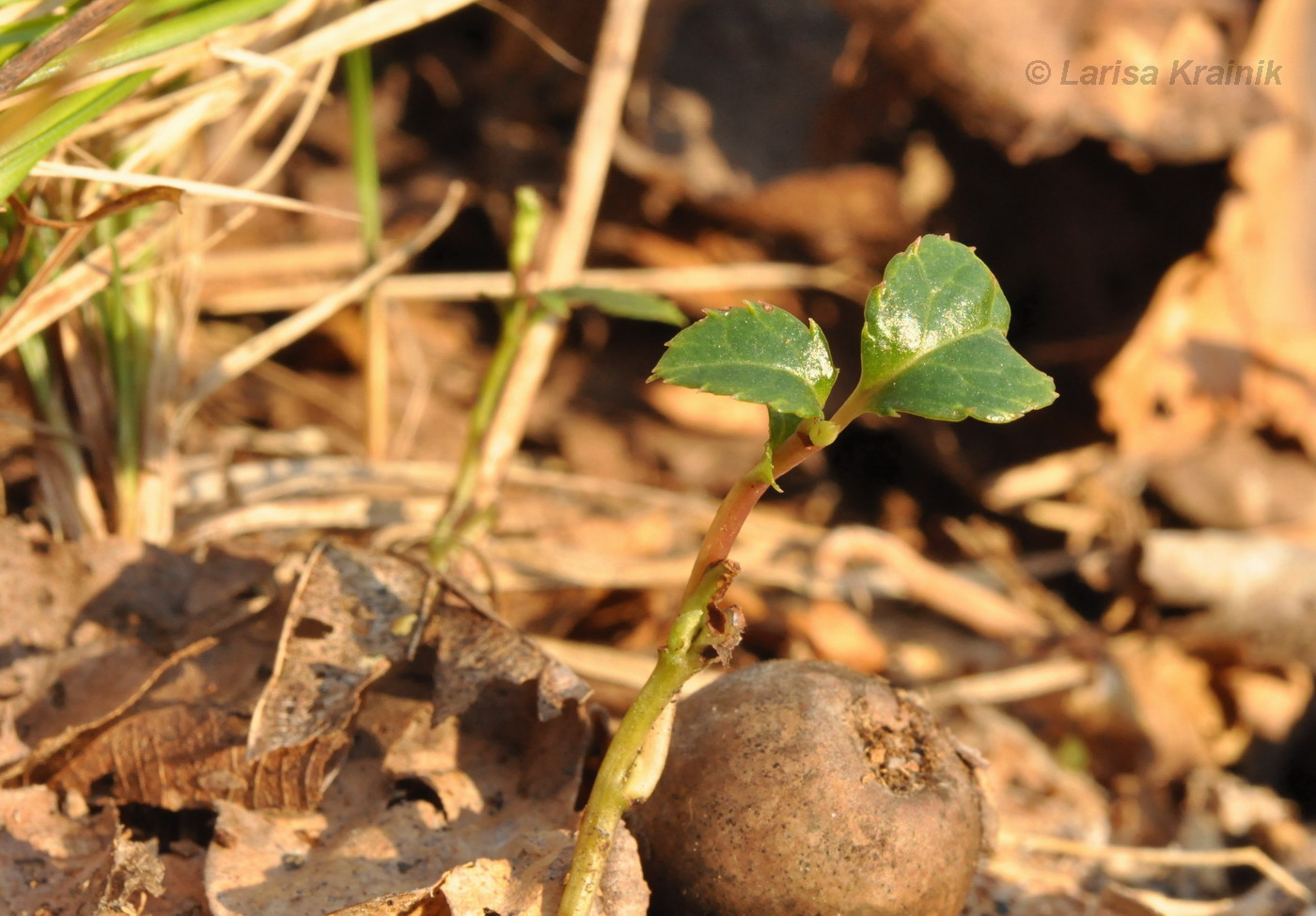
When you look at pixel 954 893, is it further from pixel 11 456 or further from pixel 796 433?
pixel 11 456

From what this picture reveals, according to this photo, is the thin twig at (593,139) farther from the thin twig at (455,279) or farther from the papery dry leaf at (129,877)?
the papery dry leaf at (129,877)

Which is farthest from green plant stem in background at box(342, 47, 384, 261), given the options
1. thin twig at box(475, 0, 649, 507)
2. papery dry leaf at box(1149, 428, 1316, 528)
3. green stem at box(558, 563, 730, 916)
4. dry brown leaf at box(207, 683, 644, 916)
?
papery dry leaf at box(1149, 428, 1316, 528)

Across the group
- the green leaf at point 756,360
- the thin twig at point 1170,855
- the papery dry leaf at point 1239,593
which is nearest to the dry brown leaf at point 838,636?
the thin twig at point 1170,855

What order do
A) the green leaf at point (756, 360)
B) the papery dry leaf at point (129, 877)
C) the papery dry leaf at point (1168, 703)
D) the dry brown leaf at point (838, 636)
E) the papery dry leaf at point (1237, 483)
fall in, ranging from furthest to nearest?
the papery dry leaf at point (1237, 483)
the papery dry leaf at point (1168, 703)
the dry brown leaf at point (838, 636)
the papery dry leaf at point (129, 877)
the green leaf at point (756, 360)

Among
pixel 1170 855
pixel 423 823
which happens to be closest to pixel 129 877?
pixel 423 823

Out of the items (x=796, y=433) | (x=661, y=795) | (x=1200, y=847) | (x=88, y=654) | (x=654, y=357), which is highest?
(x=796, y=433)

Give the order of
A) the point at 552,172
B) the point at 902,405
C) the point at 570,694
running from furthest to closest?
the point at 552,172 → the point at 570,694 → the point at 902,405

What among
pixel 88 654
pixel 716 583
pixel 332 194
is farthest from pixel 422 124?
pixel 716 583
